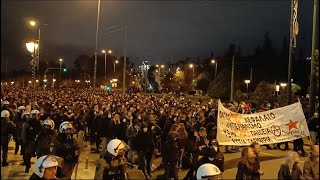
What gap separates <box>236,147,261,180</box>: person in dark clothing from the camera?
26.4 ft

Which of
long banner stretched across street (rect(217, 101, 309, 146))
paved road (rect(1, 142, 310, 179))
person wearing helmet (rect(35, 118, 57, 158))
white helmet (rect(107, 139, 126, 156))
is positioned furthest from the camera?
long banner stretched across street (rect(217, 101, 309, 146))

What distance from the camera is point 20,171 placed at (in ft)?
40.7

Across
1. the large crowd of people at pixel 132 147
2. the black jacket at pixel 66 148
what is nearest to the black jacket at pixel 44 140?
the large crowd of people at pixel 132 147

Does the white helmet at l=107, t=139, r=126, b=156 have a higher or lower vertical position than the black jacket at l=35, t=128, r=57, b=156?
higher

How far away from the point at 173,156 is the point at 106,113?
6.70 metres

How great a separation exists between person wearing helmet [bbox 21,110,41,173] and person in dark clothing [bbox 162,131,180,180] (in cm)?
386

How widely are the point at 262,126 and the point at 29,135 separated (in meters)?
6.65

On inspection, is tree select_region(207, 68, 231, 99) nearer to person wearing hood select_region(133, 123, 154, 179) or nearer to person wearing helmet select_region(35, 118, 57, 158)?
person wearing hood select_region(133, 123, 154, 179)

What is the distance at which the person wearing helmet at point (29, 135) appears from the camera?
1230cm

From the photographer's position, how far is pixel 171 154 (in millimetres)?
11031

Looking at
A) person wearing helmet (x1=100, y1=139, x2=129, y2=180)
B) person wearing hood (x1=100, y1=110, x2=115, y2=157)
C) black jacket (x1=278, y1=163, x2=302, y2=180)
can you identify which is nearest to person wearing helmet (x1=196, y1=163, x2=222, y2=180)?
person wearing helmet (x1=100, y1=139, x2=129, y2=180)

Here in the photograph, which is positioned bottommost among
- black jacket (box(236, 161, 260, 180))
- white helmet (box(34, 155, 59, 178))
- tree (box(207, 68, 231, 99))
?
black jacket (box(236, 161, 260, 180))

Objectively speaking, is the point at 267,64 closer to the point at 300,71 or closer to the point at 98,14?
the point at 300,71

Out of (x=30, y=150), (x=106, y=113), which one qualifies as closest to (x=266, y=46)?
(x=106, y=113)
